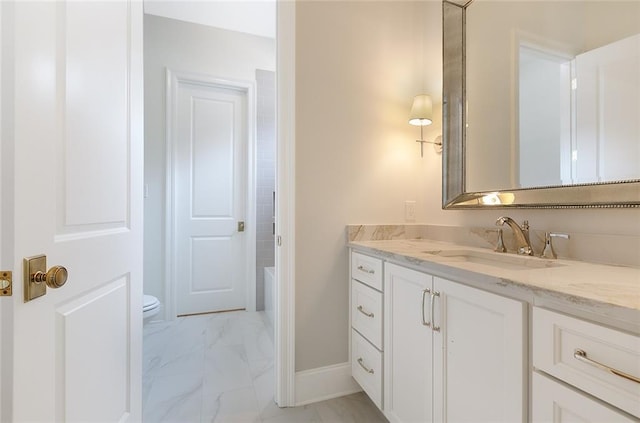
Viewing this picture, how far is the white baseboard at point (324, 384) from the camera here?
1.59 metres

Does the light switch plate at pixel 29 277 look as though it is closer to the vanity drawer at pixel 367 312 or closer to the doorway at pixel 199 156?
the vanity drawer at pixel 367 312

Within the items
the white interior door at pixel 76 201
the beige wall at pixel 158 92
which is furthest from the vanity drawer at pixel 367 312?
the beige wall at pixel 158 92

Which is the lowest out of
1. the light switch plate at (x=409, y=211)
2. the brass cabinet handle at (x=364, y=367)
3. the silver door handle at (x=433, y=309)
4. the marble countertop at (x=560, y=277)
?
the brass cabinet handle at (x=364, y=367)

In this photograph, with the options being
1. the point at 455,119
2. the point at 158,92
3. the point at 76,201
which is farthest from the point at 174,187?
the point at 455,119

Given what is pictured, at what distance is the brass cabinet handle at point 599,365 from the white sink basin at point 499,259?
0.47 meters

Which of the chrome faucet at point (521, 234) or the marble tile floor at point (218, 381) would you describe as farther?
the marble tile floor at point (218, 381)

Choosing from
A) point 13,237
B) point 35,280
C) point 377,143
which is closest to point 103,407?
point 35,280

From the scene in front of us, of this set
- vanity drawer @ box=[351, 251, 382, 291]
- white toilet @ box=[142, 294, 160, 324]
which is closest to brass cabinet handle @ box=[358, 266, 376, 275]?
vanity drawer @ box=[351, 251, 382, 291]

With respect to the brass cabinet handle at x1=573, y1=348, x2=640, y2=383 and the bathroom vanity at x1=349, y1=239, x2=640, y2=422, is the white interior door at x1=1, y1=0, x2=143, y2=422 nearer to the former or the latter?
the bathroom vanity at x1=349, y1=239, x2=640, y2=422

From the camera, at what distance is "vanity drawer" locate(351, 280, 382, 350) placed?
1.40 meters

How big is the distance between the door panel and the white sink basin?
218 centimetres

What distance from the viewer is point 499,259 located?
4.13 feet

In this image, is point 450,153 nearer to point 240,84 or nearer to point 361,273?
point 361,273

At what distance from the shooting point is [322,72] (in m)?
1.66
